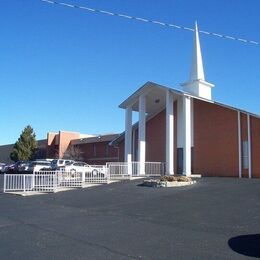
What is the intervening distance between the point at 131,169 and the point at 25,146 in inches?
1278

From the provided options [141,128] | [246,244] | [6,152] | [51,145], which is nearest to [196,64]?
[141,128]

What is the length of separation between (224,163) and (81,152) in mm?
27993

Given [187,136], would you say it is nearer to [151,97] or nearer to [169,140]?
[169,140]

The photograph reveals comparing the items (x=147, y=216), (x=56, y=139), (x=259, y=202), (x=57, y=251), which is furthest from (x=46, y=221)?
(x=56, y=139)

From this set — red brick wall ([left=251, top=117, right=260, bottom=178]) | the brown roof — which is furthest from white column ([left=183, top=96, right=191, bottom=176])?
the brown roof

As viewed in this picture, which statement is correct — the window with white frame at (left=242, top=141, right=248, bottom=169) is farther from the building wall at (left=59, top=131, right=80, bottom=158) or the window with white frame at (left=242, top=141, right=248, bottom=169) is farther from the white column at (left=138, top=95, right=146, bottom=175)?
the building wall at (left=59, top=131, right=80, bottom=158)

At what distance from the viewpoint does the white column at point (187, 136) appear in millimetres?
30656

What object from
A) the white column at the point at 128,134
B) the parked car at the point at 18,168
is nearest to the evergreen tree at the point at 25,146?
the parked car at the point at 18,168

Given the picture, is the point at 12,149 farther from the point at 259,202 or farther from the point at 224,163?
the point at 259,202

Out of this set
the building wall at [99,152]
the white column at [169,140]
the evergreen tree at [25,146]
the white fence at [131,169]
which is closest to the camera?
the white fence at [131,169]

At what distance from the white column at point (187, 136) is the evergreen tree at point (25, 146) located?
34674 millimetres

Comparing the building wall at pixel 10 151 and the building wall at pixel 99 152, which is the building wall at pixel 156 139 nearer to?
the building wall at pixel 99 152

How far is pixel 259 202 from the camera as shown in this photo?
15234 millimetres

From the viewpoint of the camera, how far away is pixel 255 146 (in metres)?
29.2
